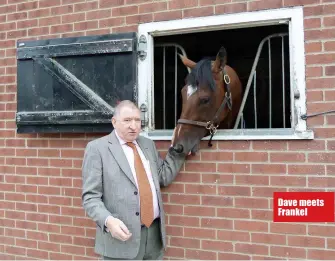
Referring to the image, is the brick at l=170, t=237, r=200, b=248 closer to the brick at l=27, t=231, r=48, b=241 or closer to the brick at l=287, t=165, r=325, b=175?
the brick at l=287, t=165, r=325, b=175

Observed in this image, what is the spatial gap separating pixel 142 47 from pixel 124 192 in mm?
1359

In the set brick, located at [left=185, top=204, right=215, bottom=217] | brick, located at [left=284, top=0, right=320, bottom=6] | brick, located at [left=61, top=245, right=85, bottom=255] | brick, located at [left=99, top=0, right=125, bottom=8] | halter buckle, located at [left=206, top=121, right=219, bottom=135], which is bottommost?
brick, located at [left=61, top=245, right=85, bottom=255]

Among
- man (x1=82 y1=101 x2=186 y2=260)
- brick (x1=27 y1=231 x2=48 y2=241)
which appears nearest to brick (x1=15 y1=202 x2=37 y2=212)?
brick (x1=27 y1=231 x2=48 y2=241)

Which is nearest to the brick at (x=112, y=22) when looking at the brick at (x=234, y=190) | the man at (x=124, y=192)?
the man at (x=124, y=192)

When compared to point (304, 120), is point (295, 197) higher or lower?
lower

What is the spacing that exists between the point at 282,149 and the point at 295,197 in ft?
1.26

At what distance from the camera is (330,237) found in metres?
2.90

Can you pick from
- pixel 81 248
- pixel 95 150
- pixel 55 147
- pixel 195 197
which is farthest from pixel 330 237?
pixel 55 147

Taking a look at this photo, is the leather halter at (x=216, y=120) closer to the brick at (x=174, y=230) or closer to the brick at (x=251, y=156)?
the brick at (x=251, y=156)

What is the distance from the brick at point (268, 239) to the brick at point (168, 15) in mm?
1938

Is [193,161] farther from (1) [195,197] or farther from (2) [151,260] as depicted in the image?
(2) [151,260]

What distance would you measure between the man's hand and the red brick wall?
91cm

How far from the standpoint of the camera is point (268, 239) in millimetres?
3082

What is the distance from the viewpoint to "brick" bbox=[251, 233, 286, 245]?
3.04 m
